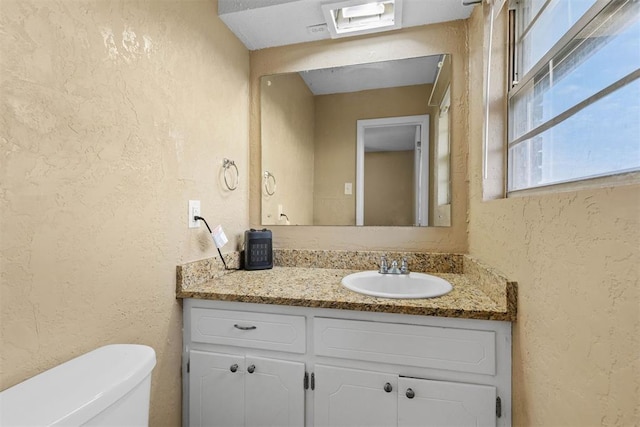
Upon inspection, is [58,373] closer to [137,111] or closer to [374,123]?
[137,111]

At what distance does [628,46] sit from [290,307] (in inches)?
44.6

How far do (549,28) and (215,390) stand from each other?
5.70 ft

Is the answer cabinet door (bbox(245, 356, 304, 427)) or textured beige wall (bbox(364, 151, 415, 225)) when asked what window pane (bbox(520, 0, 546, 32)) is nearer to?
textured beige wall (bbox(364, 151, 415, 225))

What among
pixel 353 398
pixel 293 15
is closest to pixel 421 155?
pixel 293 15

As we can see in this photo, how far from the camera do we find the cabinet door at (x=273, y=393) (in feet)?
3.50

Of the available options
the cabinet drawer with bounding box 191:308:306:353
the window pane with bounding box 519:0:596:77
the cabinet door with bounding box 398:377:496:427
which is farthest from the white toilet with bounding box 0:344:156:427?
the window pane with bounding box 519:0:596:77

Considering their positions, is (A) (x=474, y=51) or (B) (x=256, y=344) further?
(A) (x=474, y=51)

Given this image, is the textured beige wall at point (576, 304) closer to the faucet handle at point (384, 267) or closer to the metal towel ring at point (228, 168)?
the faucet handle at point (384, 267)

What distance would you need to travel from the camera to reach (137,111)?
979 millimetres

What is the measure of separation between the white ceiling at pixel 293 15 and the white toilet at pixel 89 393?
154cm

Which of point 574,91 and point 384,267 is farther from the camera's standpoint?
point 384,267

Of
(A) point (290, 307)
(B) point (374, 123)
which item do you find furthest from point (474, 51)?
(A) point (290, 307)

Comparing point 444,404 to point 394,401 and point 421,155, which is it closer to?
point 394,401

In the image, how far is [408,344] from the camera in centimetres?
98
